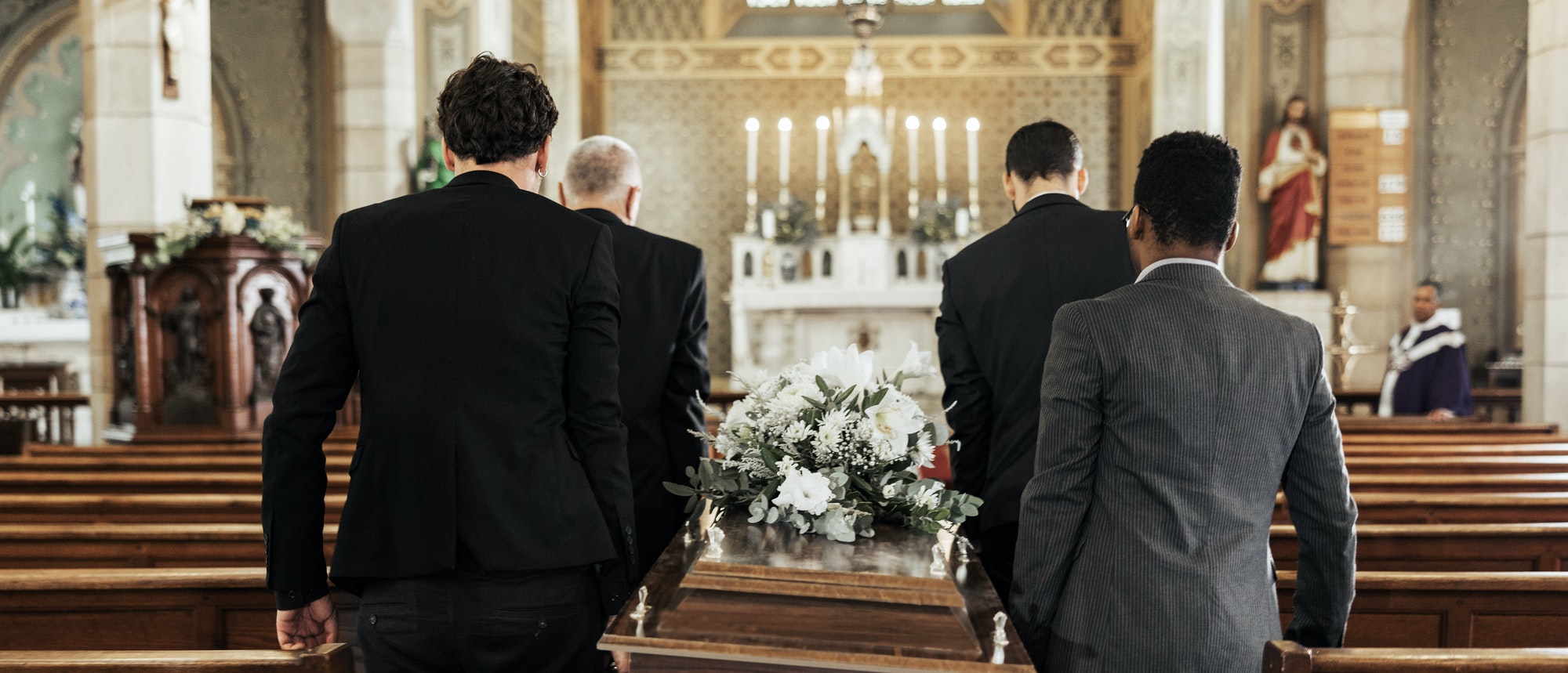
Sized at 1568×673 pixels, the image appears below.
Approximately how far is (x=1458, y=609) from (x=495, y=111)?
97.1 inches

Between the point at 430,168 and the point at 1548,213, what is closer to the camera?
the point at 1548,213

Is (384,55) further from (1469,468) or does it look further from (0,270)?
(1469,468)

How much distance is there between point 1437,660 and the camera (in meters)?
1.78

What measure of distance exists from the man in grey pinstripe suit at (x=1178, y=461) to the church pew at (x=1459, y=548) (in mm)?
1418

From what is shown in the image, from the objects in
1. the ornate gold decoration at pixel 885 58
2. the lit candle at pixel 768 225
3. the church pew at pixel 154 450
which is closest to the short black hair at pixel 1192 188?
the church pew at pixel 154 450

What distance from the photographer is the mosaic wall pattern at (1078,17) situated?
12078 millimetres

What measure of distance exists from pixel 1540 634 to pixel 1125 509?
1564mm

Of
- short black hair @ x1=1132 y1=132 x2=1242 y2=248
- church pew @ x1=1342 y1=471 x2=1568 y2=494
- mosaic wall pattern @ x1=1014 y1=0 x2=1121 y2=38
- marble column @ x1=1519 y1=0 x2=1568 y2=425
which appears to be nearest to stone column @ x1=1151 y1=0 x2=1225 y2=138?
mosaic wall pattern @ x1=1014 y1=0 x2=1121 y2=38

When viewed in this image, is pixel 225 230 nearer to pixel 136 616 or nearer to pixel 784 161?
pixel 136 616

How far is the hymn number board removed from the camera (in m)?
9.13

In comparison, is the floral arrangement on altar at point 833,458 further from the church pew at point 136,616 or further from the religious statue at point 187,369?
the religious statue at point 187,369

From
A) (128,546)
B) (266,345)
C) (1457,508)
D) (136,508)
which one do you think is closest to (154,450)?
(266,345)

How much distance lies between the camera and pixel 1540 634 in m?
2.53

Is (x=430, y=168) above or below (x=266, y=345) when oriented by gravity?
above
